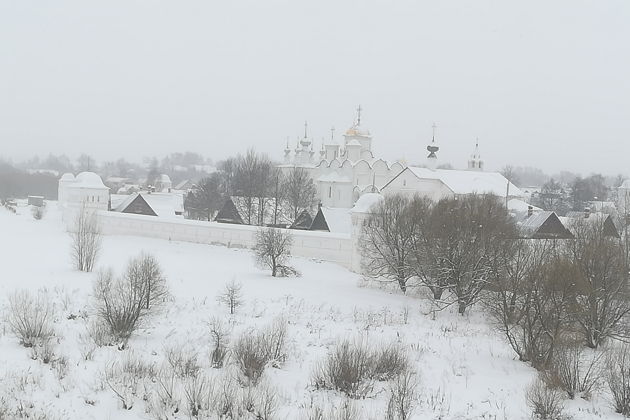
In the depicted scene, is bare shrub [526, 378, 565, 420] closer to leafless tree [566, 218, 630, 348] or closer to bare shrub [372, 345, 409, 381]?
bare shrub [372, 345, 409, 381]

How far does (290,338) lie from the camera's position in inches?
483

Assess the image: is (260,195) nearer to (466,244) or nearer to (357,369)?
(466,244)

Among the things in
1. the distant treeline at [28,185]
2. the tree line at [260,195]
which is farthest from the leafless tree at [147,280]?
the distant treeline at [28,185]

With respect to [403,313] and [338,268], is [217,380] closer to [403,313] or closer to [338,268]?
[403,313]

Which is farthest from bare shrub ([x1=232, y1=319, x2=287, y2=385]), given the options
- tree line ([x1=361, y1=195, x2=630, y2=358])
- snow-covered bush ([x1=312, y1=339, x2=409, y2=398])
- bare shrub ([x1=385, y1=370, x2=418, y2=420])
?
tree line ([x1=361, y1=195, x2=630, y2=358])

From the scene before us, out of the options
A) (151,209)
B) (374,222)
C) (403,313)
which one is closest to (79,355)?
(403,313)

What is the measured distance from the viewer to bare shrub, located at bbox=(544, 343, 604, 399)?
998cm

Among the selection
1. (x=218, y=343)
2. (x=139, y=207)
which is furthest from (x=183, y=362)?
(x=139, y=207)

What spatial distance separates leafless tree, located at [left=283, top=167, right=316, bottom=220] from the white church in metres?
0.70

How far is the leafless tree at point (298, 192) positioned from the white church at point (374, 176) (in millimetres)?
697

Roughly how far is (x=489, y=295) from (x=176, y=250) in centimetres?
1399

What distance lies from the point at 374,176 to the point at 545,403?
27.7 meters

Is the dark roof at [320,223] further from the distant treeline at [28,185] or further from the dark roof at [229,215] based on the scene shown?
the distant treeline at [28,185]

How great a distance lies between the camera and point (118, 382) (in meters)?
9.55
